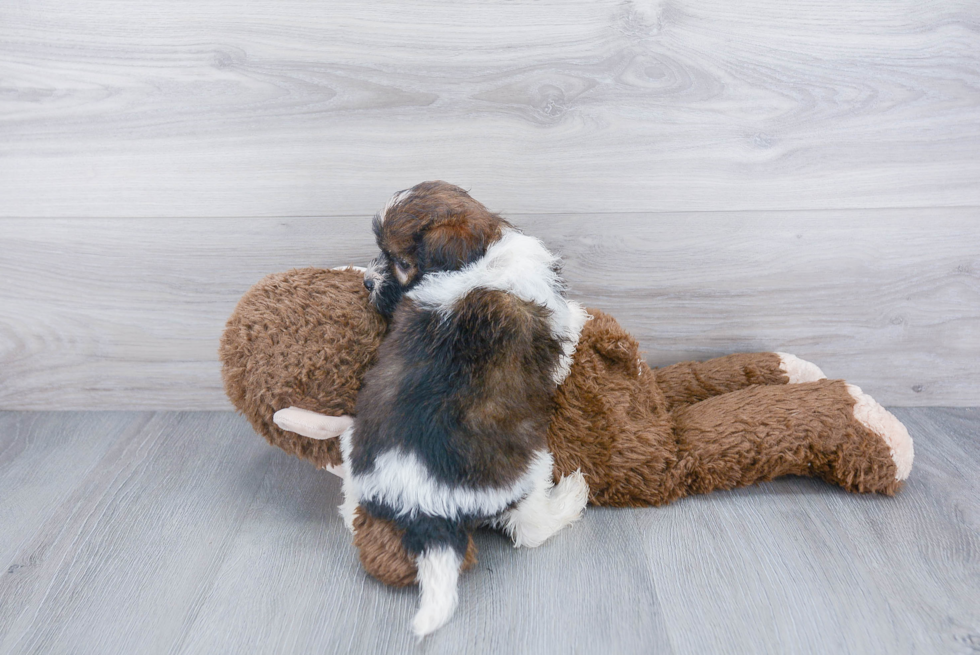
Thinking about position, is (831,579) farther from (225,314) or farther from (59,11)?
(59,11)

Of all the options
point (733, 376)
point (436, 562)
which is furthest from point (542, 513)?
point (733, 376)

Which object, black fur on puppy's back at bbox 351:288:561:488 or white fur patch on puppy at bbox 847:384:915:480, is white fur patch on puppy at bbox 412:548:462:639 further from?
white fur patch on puppy at bbox 847:384:915:480

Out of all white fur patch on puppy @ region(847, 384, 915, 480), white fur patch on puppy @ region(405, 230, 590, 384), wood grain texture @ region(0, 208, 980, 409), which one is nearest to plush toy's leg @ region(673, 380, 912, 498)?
white fur patch on puppy @ region(847, 384, 915, 480)

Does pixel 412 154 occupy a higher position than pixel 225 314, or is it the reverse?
pixel 412 154

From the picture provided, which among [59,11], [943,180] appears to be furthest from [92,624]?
[943,180]

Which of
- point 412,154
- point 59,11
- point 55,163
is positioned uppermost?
point 59,11

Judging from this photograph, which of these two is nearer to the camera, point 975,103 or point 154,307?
point 975,103

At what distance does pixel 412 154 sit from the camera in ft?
3.44

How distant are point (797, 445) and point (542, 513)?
395mm

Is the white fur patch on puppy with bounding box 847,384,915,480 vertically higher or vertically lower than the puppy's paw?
higher

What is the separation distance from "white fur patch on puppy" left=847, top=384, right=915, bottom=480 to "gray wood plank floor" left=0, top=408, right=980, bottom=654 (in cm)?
6

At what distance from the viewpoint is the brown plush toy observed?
887 mm

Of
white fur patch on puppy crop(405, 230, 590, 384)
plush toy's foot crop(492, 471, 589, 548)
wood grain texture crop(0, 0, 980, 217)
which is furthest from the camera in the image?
wood grain texture crop(0, 0, 980, 217)

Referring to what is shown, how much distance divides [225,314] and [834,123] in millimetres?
1070
